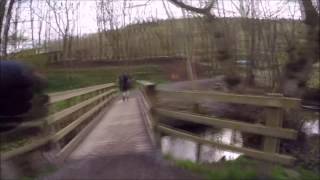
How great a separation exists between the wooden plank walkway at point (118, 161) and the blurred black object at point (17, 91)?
36.5 inches

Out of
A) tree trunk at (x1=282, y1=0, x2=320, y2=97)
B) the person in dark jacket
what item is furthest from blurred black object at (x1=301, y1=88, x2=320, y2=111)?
the person in dark jacket

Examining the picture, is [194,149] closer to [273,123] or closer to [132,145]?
[132,145]

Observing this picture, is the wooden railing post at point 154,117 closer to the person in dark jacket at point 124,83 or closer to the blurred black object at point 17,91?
the blurred black object at point 17,91

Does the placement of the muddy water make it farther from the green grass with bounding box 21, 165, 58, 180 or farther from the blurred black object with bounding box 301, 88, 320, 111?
the green grass with bounding box 21, 165, 58, 180

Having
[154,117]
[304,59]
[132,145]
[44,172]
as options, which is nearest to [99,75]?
[154,117]

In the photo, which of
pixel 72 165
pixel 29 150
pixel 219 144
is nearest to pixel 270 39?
pixel 219 144

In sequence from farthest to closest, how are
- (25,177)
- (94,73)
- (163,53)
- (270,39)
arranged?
(163,53)
(94,73)
(270,39)
(25,177)

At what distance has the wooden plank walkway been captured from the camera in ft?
21.6

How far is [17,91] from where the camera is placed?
6035 mm

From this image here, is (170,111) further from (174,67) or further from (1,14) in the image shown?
(1,14)

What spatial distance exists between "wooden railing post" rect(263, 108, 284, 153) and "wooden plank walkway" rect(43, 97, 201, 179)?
3.27ft

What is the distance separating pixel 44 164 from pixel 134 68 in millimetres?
13870

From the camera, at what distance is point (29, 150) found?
680cm

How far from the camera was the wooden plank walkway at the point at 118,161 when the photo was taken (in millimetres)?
6578
